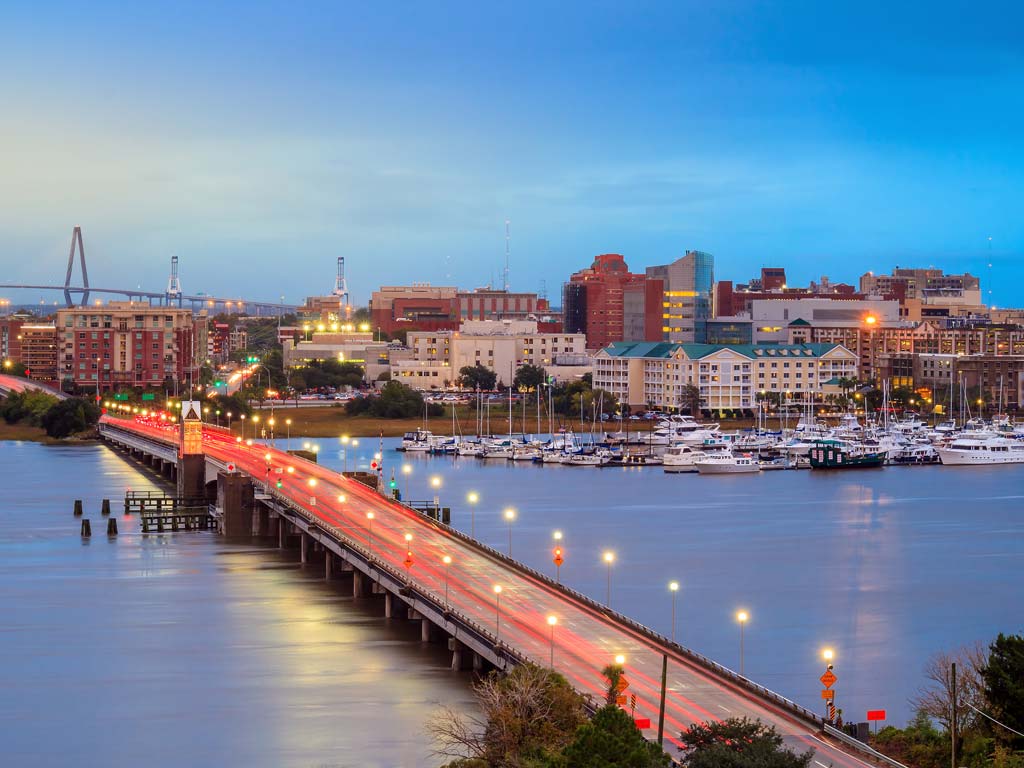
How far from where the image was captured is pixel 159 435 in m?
46.2

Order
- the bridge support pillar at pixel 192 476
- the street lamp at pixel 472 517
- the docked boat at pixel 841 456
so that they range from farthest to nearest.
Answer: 1. the docked boat at pixel 841 456
2. the bridge support pillar at pixel 192 476
3. the street lamp at pixel 472 517

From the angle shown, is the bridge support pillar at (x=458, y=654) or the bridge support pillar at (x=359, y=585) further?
the bridge support pillar at (x=359, y=585)

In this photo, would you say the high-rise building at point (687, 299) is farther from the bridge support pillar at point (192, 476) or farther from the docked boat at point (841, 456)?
the bridge support pillar at point (192, 476)

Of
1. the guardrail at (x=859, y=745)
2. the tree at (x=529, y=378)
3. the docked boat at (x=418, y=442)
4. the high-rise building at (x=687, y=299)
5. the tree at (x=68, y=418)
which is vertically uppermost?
the high-rise building at (x=687, y=299)

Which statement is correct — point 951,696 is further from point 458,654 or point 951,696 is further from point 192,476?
point 192,476

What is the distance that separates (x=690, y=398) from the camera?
6562cm

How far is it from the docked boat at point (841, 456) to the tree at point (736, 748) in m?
35.9

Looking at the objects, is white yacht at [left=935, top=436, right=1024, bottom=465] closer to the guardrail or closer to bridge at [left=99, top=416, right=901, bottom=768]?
bridge at [left=99, top=416, right=901, bottom=768]

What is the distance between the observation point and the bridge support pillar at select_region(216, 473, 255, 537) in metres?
31.6

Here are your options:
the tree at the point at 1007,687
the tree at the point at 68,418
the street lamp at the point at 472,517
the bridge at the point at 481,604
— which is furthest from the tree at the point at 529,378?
the tree at the point at 1007,687

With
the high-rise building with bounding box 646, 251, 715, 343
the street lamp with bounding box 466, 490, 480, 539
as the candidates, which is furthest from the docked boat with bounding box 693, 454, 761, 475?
the high-rise building with bounding box 646, 251, 715, 343

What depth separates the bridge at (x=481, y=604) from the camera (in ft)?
50.0

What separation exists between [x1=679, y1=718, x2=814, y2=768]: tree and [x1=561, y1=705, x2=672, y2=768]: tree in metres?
0.30

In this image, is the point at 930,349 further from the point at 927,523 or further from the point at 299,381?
the point at 927,523
